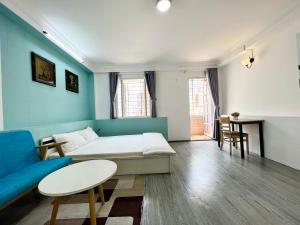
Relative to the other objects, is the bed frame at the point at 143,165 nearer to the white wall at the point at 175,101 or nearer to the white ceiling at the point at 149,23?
the white ceiling at the point at 149,23

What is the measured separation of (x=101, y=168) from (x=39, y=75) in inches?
82.6

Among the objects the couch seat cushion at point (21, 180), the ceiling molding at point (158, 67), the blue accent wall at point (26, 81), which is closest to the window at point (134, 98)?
the ceiling molding at point (158, 67)

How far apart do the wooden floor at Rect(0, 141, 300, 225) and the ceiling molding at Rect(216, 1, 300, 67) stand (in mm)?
2521

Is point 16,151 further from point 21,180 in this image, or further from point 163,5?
point 163,5

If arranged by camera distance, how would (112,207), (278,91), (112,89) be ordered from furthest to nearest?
(112,89), (278,91), (112,207)

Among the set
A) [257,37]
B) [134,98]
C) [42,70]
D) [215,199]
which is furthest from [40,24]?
[257,37]

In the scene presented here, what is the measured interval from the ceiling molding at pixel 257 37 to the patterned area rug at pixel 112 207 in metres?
3.56

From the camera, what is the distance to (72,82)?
161 inches

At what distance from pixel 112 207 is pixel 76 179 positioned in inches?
24.6

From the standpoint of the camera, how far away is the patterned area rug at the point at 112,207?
1.64 metres

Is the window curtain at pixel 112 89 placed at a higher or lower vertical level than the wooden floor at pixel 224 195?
higher

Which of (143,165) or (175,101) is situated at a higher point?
(175,101)

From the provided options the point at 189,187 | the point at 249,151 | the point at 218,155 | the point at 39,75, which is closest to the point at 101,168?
the point at 189,187

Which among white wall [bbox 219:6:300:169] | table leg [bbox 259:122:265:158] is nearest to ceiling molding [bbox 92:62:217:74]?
white wall [bbox 219:6:300:169]
